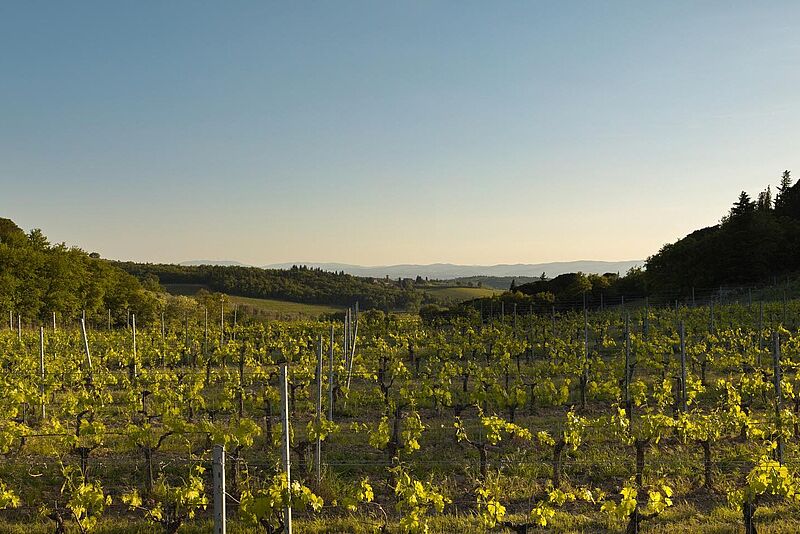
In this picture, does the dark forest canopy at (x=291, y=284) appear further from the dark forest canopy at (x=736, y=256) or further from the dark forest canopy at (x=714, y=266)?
the dark forest canopy at (x=736, y=256)

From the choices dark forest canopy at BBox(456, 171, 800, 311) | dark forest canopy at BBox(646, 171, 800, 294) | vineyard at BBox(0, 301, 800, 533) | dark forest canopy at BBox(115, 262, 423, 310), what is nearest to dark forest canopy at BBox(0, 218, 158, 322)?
vineyard at BBox(0, 301, 800, 533)

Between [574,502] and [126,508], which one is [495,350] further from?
[126,508]

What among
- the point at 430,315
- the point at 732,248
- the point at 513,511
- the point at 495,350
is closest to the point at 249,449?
the point at 513,511

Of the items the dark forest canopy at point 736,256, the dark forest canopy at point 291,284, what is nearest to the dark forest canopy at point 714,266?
the dark forest canopy at point 736,256

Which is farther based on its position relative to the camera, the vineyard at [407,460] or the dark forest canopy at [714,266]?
the dark forest canopy at [714,266]

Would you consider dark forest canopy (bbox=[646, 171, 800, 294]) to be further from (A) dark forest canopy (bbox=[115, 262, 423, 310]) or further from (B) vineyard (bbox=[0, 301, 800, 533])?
(A) dark forest canopy (bbox=[115, 262, 423, 310])

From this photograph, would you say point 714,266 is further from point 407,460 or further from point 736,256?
point 407,460

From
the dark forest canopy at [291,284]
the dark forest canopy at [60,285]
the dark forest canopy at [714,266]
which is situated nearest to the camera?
the dark forest canopy at [60,285]

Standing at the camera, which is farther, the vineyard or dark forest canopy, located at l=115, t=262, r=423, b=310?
dark forest canopy, located at l=115, t=262, r=423, b=310

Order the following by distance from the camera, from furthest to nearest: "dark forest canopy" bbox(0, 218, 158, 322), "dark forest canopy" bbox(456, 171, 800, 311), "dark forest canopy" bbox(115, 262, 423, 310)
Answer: "dark forest canopy" bbox(115, 262, 423, 310)
"dark forest canopy" bbox(456, 171, 800, 311)
"dark forest canopy" bbox(0, 218, 158, 322)

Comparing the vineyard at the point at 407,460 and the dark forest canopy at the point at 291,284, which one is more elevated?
the dark forest canopy at the point at 291,284

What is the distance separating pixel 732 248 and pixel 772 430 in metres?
35.6

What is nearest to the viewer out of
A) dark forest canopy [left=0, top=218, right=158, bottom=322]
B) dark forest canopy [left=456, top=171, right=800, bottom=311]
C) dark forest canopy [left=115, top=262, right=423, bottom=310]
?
dark forest canopy [left=0, top=218, right=158, bottom=322]

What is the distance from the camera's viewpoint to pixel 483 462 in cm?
867
